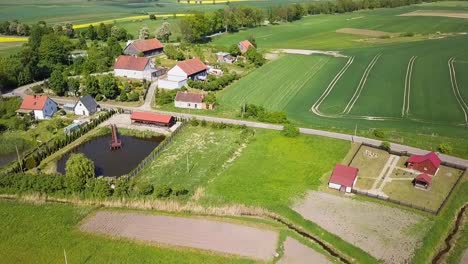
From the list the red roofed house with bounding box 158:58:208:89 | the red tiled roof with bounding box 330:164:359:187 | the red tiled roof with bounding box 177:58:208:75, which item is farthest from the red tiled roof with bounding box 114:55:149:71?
the red tiled roof with bounding box 330:164:359:187

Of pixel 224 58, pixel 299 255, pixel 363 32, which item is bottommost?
pixel 299 255

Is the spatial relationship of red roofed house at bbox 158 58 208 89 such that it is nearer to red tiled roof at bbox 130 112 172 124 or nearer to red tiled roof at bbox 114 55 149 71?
A: red tiled roof at bbox 114 55 149 71

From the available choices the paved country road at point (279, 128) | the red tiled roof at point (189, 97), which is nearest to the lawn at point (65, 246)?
the paved country road at point (279, 128)

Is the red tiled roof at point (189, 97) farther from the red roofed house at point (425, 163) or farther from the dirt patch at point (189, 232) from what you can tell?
the red roofed house at point (425, 163)

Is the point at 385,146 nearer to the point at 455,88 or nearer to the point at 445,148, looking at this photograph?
the point at 445,148

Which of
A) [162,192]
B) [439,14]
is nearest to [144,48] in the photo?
[162,192]
